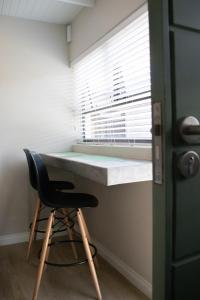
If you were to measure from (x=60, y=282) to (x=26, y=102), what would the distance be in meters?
1.78

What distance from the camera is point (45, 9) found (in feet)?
8.82

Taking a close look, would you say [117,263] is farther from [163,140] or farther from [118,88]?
[163,140]

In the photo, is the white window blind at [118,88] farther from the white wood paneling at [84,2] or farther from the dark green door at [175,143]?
the dark green door at [175,143]

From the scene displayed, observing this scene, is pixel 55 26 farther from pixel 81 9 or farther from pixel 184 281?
pixel 184 281

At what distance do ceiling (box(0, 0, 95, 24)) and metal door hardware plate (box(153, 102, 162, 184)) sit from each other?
206 centimetres

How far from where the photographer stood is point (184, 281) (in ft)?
2.81

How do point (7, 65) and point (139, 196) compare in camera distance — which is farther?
point (7, 65)

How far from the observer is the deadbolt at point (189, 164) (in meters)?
0.81

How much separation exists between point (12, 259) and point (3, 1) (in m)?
2.35

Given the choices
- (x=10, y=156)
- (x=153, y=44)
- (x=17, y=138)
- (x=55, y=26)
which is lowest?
(x=10, y=156)

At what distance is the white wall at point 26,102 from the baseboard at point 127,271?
0.95 metres

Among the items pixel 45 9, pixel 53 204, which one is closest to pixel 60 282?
pixel 53 204

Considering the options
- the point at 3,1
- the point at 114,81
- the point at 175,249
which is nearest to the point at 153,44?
the point at 175,249

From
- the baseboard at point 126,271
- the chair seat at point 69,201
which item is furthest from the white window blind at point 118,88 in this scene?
the baseboard at point 126,271
